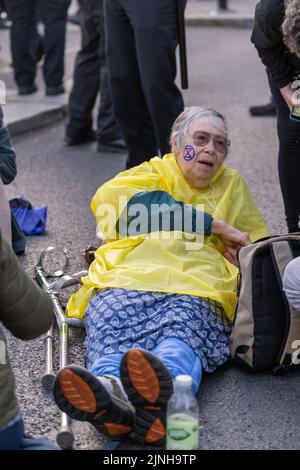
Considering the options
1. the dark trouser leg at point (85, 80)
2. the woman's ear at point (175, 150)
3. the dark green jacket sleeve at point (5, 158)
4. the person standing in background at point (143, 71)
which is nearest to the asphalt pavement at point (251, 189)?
the dark trouser leg at point (85, 80)

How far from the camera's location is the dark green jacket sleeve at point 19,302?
8.79 ft

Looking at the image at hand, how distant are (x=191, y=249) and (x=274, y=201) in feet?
7.05

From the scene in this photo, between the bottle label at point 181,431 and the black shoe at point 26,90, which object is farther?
the black shoe at point 26,90

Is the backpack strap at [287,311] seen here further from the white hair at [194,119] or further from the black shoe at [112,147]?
the black shoe at [112,147]

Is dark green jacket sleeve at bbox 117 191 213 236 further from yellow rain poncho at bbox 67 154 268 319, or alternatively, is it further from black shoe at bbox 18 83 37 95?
black shoe at bbox 18 83 37 95

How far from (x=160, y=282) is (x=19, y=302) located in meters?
1.01

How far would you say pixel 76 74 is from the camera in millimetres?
7172

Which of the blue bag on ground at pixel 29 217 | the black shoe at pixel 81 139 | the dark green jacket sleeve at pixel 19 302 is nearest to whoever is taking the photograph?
the dark green jacket sleeve at pixel 19 302

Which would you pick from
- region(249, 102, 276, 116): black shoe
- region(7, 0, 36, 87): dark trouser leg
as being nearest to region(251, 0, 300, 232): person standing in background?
region(249, 102, 276, 116): black shoe

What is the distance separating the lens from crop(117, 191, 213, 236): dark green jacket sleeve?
3.87 m

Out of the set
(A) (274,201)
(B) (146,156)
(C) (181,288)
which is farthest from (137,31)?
(C) (181,288)

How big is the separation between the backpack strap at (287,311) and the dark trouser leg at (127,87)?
2.02m
